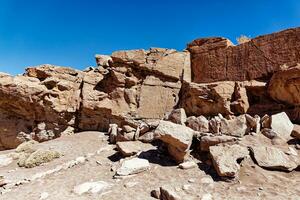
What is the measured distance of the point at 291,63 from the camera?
984 centimetres

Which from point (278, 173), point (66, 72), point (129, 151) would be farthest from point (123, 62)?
point (278, 173)

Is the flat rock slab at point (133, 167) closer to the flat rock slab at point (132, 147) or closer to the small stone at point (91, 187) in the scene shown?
the small stone at point (91, 187)

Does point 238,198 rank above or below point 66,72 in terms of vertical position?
below

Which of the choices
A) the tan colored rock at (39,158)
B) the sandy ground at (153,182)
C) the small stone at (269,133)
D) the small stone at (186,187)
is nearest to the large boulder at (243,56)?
the small stone at (269,133)

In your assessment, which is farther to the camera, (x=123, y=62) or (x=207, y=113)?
(x=123, y=62)

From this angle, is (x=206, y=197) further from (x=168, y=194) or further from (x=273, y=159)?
(x=273, y=159)

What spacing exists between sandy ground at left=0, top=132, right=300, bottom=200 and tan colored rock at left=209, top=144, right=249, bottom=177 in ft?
0.76

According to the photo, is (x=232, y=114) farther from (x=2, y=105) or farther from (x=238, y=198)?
(x=2, y=105)

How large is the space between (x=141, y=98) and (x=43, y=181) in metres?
6.64

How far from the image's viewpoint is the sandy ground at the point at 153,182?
5.91 metres

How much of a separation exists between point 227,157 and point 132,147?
3558mm

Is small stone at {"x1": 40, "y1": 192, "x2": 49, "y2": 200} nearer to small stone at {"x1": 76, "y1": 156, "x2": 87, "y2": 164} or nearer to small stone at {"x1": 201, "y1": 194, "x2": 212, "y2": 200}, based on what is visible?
small stone at {"x1": 76, "y1": 156, "x2": 87, "y2": 164}

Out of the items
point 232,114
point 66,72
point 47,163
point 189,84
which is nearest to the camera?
point 47,163

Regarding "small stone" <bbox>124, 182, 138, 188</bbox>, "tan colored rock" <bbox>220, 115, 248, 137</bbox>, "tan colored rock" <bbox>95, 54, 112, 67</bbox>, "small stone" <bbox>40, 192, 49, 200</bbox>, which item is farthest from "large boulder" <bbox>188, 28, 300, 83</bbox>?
"small stone" <bbox>40, 192, 49, 200</bbox>
